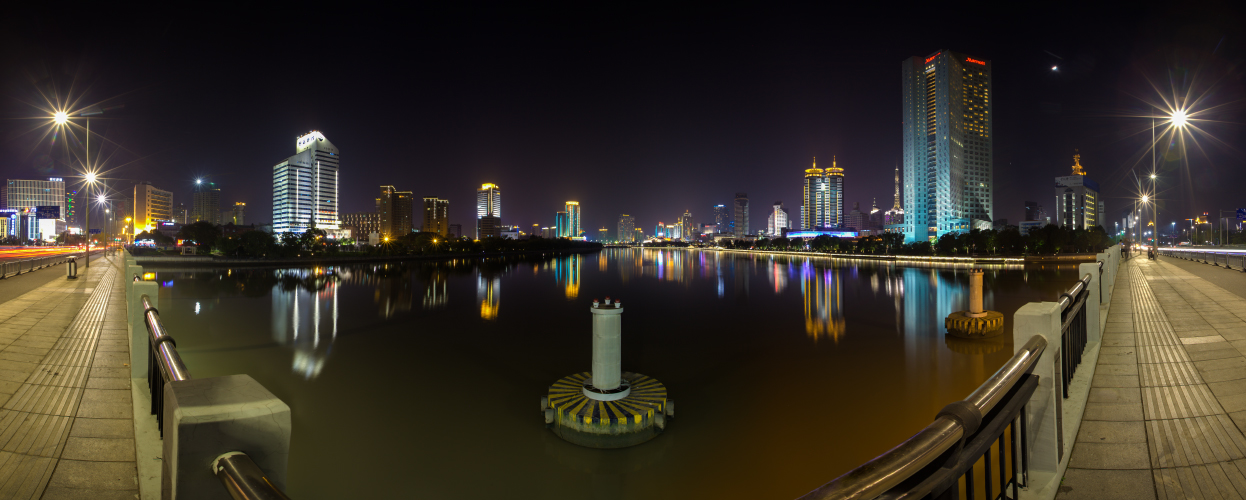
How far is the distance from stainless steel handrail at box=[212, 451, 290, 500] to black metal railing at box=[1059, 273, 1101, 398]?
16.6ft

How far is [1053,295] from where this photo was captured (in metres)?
26.1

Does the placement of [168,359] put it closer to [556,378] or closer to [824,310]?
[556,378]

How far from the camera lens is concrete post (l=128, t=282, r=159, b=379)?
5754 millimetres

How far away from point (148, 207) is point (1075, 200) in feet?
906

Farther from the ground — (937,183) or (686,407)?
(937,183)

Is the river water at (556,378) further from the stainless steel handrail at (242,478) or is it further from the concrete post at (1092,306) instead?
the stainless steel handrail at (242,478)

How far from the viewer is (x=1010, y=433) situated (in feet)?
10.1

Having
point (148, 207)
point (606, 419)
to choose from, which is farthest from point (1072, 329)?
point (148, 207)

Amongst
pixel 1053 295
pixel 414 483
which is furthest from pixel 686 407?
pixel 1053 295

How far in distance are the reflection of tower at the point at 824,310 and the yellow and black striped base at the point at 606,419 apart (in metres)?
9.82

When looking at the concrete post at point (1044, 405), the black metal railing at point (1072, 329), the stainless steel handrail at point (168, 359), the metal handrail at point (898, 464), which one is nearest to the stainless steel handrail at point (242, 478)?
the stainless steel handrail at point (168, 359)

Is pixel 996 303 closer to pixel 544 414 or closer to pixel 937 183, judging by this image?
pixel 544 414

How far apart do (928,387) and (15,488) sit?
45.6ft

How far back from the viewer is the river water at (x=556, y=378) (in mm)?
7273
